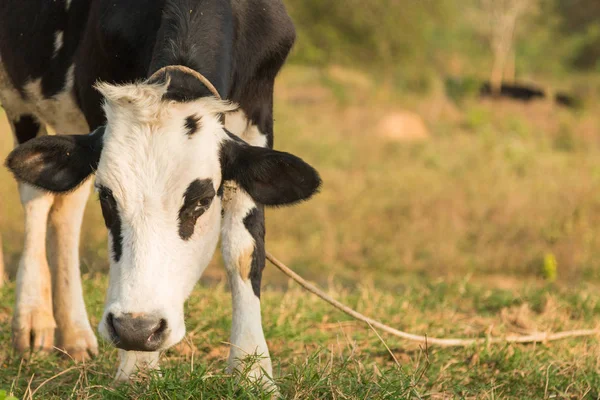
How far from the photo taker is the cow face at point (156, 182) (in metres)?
2.57

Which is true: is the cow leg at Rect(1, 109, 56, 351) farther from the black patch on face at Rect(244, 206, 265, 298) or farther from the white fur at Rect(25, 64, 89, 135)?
the black patch on face at Rect(244, 206, 265, 298)

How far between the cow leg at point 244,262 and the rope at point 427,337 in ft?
0.75

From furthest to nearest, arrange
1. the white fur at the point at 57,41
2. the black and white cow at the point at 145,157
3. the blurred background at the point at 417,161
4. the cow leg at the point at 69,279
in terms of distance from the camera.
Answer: the blurred background at the point at 417,161
the cow leg at the point at 69,279
the white fur at the point at 57,41
the black and white cow at the point at 145,157

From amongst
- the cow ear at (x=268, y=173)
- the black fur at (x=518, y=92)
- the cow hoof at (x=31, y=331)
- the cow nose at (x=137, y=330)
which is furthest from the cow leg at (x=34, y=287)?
the black fur at (x=518, y=92)

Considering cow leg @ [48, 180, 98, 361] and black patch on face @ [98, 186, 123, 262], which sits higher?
black patch on face @ [98, 186, 123, 262]

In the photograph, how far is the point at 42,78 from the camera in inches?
152

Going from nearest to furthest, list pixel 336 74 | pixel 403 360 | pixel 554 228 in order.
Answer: pixel 403 360 < pixel 554 228 < pixel 336 74

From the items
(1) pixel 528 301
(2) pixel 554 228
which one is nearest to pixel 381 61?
(2) pixel 554 228

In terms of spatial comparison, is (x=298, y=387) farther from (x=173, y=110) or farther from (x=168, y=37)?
(x=168, y=37)

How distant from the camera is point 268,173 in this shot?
291 cm

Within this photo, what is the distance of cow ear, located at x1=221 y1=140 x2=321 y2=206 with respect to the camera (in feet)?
9.38

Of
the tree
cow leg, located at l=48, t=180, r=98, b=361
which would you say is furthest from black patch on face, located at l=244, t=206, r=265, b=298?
the tree

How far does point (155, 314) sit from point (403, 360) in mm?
1577

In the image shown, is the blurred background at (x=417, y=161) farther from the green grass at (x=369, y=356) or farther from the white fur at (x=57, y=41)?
the white fur at (x=57, y=41)
